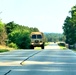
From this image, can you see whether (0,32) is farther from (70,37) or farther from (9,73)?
(9,73)

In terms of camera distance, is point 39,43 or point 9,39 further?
point 9,39

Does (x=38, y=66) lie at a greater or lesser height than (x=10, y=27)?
lesser

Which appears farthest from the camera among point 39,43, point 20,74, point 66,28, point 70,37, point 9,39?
point 66,28

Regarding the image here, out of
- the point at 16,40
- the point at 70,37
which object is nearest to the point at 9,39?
the point at 16,40

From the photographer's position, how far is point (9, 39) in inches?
3964

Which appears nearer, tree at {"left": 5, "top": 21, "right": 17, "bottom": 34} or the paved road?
the paved road

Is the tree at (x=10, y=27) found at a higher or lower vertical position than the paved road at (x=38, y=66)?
higher

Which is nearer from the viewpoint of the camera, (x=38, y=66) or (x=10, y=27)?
(x=38, y=66)

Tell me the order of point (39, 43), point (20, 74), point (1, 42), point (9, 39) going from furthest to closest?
1. point (9, 39)
2. point (1, 42)
3. point (39, 43)
4. point (20, 74)

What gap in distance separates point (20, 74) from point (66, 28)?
115444 mm

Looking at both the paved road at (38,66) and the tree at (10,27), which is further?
the tree at (10,27)

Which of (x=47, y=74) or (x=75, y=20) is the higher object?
(x=75, y=20)

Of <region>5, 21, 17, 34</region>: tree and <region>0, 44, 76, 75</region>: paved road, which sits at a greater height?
<region>5, 21, 17, 34</region>: tree

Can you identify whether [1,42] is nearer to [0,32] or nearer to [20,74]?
[0,32]
